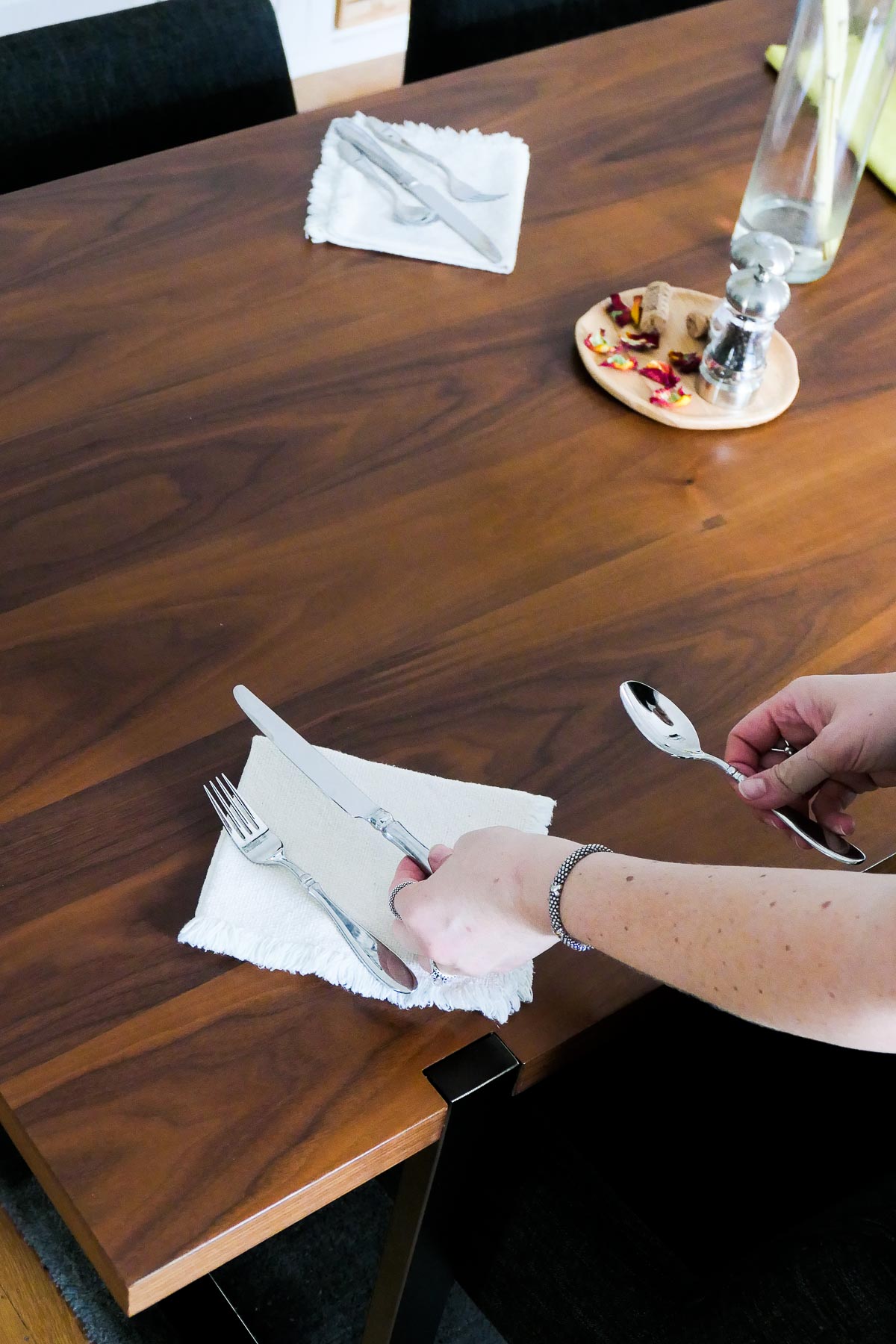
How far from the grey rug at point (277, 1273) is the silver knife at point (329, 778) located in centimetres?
66

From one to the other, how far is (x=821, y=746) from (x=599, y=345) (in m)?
0.47

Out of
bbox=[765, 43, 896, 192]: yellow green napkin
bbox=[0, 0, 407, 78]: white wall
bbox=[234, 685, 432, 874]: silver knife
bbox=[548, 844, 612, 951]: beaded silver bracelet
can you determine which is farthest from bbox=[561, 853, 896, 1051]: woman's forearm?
bbox=[0, 0, 407, 78]: white wall

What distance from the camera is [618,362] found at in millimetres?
1079

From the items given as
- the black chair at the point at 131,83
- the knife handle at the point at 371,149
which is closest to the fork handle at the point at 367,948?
the knife handle at the point at 371,149

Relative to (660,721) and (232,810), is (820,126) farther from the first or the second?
(232,810)

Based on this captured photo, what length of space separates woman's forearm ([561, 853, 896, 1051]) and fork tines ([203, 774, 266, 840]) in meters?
0.20

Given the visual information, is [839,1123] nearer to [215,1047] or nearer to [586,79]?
[215,1047]

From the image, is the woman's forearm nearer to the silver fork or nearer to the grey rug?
the silver fork

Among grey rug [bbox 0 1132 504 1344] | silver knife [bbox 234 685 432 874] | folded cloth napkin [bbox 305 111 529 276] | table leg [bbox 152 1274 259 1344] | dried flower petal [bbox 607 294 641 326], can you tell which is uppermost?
folded cloth napkin [bbox 305 111 529 276]

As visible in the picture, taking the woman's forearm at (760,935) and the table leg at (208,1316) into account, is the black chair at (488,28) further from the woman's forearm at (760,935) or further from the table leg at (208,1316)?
the table leg at (208,1316)

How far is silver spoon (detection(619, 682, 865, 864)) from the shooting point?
30.4 inches

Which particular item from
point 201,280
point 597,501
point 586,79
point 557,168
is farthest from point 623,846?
point 586,79

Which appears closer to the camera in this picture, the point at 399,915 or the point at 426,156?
the point at 399,915

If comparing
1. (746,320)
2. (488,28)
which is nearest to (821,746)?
(746,320)
